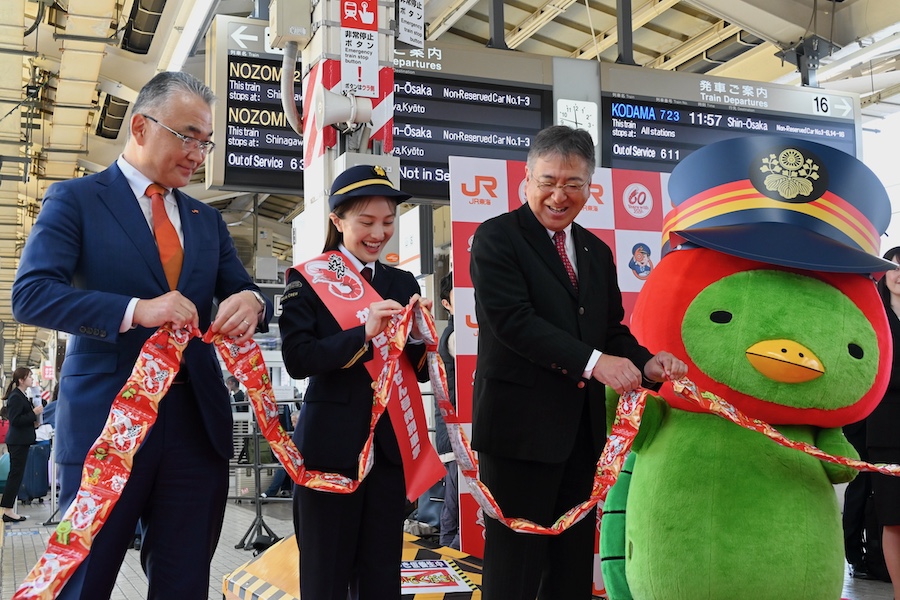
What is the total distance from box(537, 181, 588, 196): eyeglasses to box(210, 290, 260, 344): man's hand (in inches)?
34.5

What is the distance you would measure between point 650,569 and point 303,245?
7.49ft

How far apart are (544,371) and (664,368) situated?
0.33m

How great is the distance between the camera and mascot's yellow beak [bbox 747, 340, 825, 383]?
8.79ft

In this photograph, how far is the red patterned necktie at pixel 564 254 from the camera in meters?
2.60

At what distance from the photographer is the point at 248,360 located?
2363 mm

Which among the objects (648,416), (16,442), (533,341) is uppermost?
(533,341)

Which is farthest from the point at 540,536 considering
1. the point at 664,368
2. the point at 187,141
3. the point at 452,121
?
the point at 452,121

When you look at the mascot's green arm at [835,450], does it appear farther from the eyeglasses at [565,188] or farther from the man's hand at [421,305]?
the man's hand at [421,305]

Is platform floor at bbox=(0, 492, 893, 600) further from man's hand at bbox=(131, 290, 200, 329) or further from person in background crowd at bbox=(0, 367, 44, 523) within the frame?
man's hand at bbox=(131, 290, 200, 329)

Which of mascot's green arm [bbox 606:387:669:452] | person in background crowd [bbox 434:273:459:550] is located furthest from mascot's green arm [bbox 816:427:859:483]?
person in background crowd [bbox 434:273:459:550]

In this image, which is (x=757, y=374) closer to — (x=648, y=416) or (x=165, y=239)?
(x=648, y=416)

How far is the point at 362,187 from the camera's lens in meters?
2.58

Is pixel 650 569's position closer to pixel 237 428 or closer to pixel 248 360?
pixel 248 360

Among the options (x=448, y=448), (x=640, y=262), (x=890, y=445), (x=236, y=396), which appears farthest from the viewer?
(x=236, y=396)
